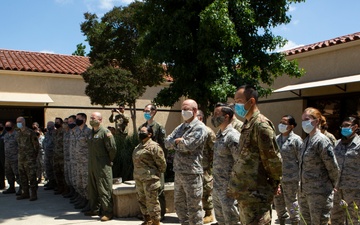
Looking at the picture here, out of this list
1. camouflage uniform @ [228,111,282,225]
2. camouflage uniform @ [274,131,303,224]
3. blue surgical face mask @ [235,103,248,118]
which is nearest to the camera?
camouflage uniform @ [228,111,282,225]

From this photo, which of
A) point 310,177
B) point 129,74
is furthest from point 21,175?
point 310,177

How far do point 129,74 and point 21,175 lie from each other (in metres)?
4.45

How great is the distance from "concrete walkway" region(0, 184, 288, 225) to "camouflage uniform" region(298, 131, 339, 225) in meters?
2.09

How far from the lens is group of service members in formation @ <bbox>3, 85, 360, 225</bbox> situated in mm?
3361

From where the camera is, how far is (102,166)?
6.50m

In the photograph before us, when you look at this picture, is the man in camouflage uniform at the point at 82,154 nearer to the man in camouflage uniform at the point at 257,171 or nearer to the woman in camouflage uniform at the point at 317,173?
the woman in camouflage uniform at the point at 317,173

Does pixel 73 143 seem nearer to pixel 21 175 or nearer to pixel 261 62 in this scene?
pixel 21 175

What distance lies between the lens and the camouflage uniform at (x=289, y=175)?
5.53 meters

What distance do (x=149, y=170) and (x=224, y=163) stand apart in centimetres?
140

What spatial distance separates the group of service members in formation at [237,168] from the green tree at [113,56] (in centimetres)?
364

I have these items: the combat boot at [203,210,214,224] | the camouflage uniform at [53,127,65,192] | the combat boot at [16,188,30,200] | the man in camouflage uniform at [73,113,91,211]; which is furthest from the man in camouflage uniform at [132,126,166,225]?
the combat boot at [16,188,30,200]

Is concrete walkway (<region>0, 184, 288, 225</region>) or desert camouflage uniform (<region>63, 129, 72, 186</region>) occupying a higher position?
desert camouflage uniform (<region>63, 129, 72, 186</region>)

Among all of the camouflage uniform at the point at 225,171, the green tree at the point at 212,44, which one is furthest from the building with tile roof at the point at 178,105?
the camouflage uniform at the point at 225,171

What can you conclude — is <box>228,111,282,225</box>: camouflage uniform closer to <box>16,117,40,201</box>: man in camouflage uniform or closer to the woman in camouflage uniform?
the woman in camouflage uniform
